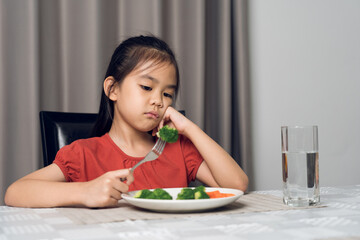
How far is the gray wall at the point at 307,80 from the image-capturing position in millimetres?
2518

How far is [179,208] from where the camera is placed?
0.78 meters

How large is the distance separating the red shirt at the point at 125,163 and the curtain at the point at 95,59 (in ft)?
1.95

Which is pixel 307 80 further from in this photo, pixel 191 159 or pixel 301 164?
pixel 301 164

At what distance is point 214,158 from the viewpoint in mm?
1327

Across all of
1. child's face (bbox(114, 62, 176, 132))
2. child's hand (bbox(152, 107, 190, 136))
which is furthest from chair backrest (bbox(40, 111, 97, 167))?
child's hand (bbox(152, 107, 190, 136))

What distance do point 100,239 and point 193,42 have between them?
1.76 meters

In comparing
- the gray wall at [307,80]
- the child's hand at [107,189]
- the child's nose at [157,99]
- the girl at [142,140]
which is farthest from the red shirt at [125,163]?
the gray wall at [307,80]

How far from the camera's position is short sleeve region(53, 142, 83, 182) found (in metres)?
1.26

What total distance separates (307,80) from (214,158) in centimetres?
151

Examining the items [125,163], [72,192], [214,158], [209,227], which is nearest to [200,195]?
[209,227]

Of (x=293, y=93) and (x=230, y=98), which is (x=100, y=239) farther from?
(x=293, y=93)

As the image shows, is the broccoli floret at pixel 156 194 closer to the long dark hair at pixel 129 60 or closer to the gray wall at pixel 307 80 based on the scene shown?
the long dark hair at pixel 129 60

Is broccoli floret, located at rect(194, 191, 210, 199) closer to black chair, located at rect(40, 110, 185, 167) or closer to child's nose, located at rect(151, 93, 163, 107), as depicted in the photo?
child's nose, located at rect(151, 93, 163, 107)

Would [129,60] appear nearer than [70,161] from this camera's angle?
No
